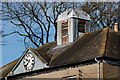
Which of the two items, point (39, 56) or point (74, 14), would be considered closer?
point (39, 56)

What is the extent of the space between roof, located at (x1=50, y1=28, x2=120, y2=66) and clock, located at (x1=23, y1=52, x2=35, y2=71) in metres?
1.62

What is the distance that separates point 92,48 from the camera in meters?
23.9

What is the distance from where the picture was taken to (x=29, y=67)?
26.6 meters

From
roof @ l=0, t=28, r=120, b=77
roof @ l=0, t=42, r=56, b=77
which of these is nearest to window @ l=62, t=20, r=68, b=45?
roof @ l=0, t=28, r=120, b=77

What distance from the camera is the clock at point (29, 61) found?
2644cm

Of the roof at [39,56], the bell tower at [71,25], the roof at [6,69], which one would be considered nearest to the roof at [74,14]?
the bell tower at [71,25]

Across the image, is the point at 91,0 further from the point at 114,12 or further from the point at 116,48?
the point at 116,48

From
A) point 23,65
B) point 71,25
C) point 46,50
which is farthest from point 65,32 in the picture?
point 23,65

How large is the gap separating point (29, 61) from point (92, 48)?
4812mm

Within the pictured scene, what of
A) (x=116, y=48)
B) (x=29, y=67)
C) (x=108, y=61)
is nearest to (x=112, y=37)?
(x=116, y=48)

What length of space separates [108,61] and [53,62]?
4161 millimetres

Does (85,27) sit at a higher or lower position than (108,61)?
higher

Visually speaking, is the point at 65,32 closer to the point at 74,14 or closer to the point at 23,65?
the point at 74,14

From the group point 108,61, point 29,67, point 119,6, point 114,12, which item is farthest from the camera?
point 114,12
